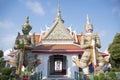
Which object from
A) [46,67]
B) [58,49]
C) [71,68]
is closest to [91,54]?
[71,68]

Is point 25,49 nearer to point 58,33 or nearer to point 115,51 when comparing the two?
point 58,33

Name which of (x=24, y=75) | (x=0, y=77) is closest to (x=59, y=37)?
(x=24, y=75)

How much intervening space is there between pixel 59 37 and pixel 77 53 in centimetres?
216

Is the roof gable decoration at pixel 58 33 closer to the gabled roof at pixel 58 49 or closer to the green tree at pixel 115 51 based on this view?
the gabled roof at pixel 58 49

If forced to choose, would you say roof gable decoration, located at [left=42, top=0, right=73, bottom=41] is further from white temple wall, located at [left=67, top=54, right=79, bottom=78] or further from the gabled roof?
white temple wall, located at [left=67, top=54, right=79, bottom=78]

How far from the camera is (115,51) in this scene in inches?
472

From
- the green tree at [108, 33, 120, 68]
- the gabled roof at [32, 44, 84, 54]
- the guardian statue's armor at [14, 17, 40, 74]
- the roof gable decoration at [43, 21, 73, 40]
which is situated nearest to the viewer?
the guardian statue's armor at [14, 17, 40, 74]

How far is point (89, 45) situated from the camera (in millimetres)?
8930

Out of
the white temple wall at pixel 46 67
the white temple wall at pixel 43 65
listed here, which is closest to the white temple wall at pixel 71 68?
the white temple wall at pixel 46 67

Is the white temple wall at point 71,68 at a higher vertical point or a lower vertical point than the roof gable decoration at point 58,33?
lower

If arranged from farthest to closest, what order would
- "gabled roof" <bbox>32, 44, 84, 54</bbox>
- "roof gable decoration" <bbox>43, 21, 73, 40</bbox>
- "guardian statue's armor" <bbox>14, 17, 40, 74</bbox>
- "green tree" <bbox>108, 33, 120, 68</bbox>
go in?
"roof gable decoration" <bbox>43, 21, 73, 40</bbox> → "green tree" <bbox>108, 33, 120, 68</bbox> → "gabled roof" <bbox>32, 44, 84, 54</bbox> → "guardian statue's armor" <bbox>14, 17, 40, 74</bbox>

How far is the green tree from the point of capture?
12.0 m

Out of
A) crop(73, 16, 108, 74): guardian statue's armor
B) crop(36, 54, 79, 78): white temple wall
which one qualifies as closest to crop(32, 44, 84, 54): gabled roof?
crop(36, 54, 79, 78): white temple wall

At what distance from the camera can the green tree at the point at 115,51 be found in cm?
1195
